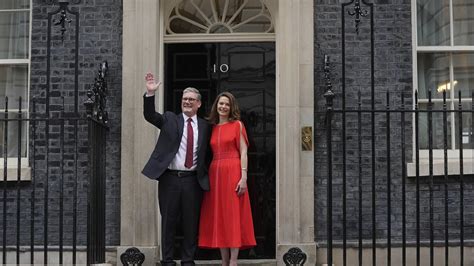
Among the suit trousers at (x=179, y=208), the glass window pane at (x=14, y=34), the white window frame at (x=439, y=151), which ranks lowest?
the suit trousers at (x=179, y=208)

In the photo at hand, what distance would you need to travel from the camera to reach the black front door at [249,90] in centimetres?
790

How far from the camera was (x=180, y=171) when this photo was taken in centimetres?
624

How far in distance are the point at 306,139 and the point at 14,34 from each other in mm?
3604

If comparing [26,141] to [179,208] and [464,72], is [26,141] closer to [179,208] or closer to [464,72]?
[179,208]

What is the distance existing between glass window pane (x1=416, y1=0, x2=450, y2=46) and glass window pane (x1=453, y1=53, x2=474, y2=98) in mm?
236

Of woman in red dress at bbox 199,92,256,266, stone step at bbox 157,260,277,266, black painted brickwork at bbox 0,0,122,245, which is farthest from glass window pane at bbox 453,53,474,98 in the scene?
black painted brickwork at bbox 0,0,122,245

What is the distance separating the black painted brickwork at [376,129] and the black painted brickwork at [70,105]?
2184 mm

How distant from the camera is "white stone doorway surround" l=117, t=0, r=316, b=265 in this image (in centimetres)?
738

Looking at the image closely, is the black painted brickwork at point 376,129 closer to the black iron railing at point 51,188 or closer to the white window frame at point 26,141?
the black iron railing at point 51,188

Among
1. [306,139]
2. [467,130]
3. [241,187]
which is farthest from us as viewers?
[467,130]

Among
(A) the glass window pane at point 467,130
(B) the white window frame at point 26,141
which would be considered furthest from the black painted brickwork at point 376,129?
(B) the white window frame at point 26,141

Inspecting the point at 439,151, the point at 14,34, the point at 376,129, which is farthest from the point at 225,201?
the point at 14,34

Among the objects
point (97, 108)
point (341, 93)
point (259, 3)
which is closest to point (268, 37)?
point (259, 3)

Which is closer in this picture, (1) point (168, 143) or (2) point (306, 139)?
(1) point (168, 143)
